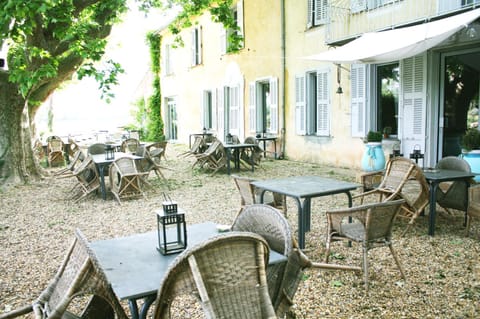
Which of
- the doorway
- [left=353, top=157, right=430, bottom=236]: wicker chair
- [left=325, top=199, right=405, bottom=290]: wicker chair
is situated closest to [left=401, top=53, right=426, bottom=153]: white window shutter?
the doorway

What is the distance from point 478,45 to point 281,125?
5.56 metres

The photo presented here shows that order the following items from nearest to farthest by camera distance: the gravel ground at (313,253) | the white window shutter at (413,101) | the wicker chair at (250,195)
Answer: the gravel ground at (313,253)
the wicker chair at (250,195)
the white window shutter at (413,101)

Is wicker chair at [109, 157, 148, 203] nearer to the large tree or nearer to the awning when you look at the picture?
the large tree

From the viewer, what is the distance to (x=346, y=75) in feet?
30.7

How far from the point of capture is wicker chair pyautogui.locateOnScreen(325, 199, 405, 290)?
313 cm

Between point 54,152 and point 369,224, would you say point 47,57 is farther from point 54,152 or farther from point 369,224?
point 369,224

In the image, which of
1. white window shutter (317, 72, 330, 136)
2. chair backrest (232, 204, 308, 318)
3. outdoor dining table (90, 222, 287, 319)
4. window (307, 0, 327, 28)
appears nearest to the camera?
outdoor dining table (90, 222, 287, 319)

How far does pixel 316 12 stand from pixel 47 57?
6341mm

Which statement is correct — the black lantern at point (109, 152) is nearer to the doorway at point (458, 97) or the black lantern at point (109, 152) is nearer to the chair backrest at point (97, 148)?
the chair backrest at point (97, 148)

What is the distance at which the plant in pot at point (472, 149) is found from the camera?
232 inches

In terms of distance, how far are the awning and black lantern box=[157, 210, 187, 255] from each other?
16.5 feet

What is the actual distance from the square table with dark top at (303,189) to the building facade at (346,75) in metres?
2.97

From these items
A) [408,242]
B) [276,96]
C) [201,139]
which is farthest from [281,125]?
[408,242]

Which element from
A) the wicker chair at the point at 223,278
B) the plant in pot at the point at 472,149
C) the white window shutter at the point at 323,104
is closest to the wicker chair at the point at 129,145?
the white window shutter at the point at 323,104
